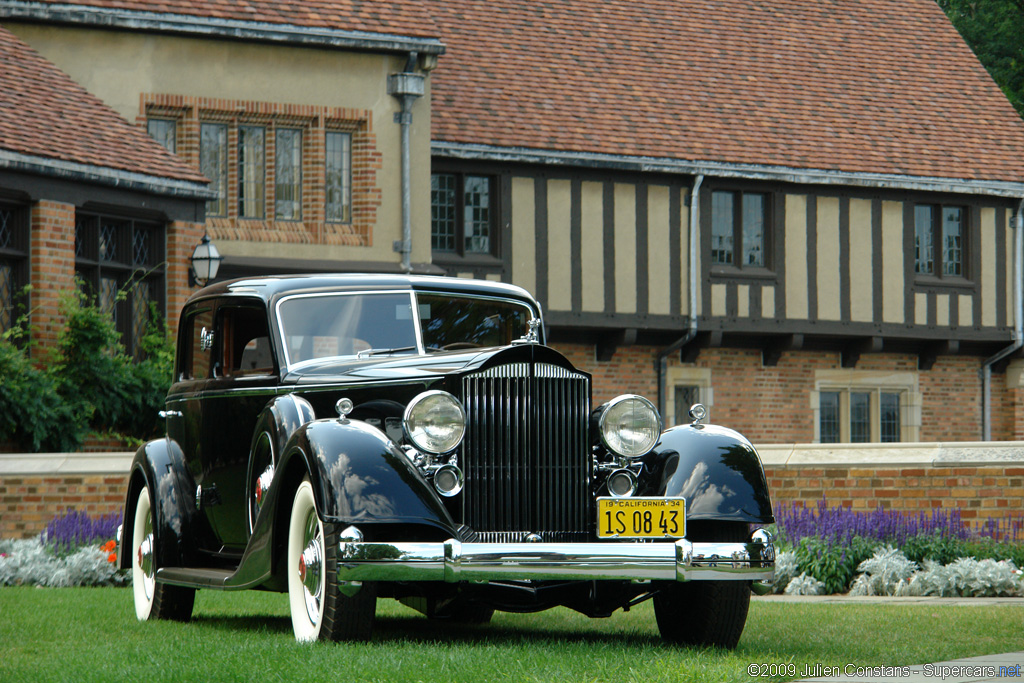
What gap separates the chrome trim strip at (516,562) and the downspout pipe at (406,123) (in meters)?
13.8

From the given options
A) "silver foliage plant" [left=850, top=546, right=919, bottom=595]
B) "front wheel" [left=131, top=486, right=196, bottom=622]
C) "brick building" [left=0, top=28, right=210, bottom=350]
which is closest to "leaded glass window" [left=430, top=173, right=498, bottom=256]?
"brick building" [left=0, top=28, right=210, bottom=350]

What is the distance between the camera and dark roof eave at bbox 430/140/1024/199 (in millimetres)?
21500

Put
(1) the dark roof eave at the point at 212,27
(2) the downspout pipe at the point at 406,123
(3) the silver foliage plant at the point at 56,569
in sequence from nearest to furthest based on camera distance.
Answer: (3) the silver foliage plant at the point at 56,569, (1) the dark roof eave at the point at 212,27, (2) the downspout pipe at the point at 406,123

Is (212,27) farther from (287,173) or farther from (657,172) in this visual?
(657,172)

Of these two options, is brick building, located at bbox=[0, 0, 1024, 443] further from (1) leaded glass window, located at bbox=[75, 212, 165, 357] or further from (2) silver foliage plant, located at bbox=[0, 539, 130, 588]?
(2) silver foliage plant, located at bbox=[0, 539, 130, 588]

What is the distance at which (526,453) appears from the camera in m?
7.01

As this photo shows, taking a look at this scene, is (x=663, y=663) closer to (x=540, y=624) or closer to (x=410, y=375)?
(x=410, y=375)

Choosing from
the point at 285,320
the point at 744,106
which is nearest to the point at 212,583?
the point at 285,320

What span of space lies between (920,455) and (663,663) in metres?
7.11

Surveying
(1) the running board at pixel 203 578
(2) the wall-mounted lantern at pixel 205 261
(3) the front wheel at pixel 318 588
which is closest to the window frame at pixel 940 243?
(2) the wall-mounted lantern at pixel 205 261

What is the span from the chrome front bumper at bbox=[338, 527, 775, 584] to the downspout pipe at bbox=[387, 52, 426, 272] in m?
13.8

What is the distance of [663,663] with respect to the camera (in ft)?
19.9

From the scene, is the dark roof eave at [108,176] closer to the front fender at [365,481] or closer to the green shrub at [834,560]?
the green shrub at [834,560]

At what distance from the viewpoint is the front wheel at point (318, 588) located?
21.5 ft
